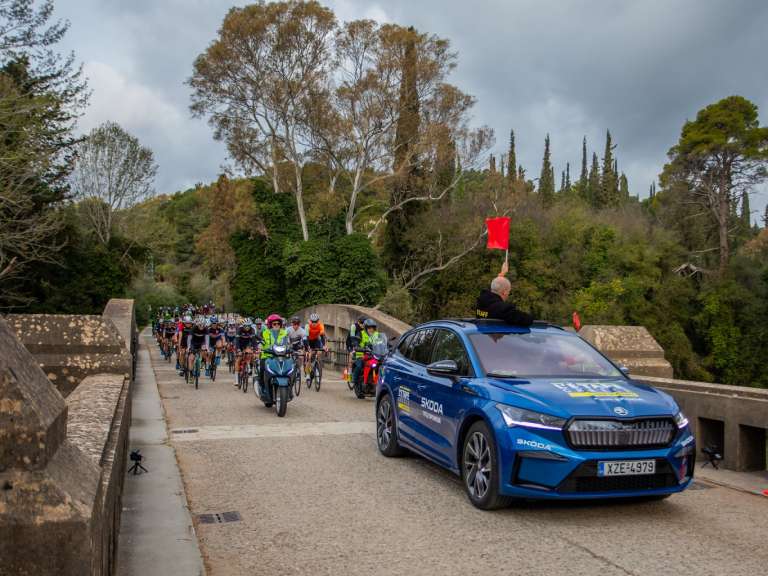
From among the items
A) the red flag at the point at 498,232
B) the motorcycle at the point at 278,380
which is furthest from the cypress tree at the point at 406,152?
the motorcycle at the point at 278,380

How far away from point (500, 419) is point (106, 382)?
14.1 ft

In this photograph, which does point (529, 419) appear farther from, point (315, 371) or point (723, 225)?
point (723, 225)

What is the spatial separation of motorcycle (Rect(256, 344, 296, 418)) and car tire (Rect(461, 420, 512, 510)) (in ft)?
20.4

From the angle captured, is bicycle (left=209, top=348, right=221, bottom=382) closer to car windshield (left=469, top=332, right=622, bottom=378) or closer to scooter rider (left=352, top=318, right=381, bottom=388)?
scooter rider (left=352, top=318, right=381, bottom=388)

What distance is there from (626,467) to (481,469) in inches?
46.5

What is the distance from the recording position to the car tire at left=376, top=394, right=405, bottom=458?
871 cm

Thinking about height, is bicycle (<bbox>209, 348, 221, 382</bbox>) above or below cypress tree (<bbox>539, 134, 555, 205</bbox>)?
below

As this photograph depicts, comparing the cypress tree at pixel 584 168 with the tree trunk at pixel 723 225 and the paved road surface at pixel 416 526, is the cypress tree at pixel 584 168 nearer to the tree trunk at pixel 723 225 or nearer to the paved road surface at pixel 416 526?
the tree trunk at pixel 723 225

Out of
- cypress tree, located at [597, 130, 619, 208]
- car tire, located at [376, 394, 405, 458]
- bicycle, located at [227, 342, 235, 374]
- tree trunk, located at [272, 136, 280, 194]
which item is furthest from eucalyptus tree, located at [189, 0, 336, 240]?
cypress tree, located at [597, 130, 619, 208]

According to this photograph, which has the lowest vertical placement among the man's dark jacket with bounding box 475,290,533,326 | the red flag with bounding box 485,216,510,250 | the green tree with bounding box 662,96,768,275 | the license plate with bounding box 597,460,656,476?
the license plate with bounding box 597,460,656,476

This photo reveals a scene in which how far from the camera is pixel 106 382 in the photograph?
8055 mm

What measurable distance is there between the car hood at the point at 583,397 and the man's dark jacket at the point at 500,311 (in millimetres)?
1174

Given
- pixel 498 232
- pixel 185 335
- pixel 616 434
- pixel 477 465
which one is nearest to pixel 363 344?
pixel 185 335

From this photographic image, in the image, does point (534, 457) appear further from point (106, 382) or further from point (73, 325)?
point (73, 325)
